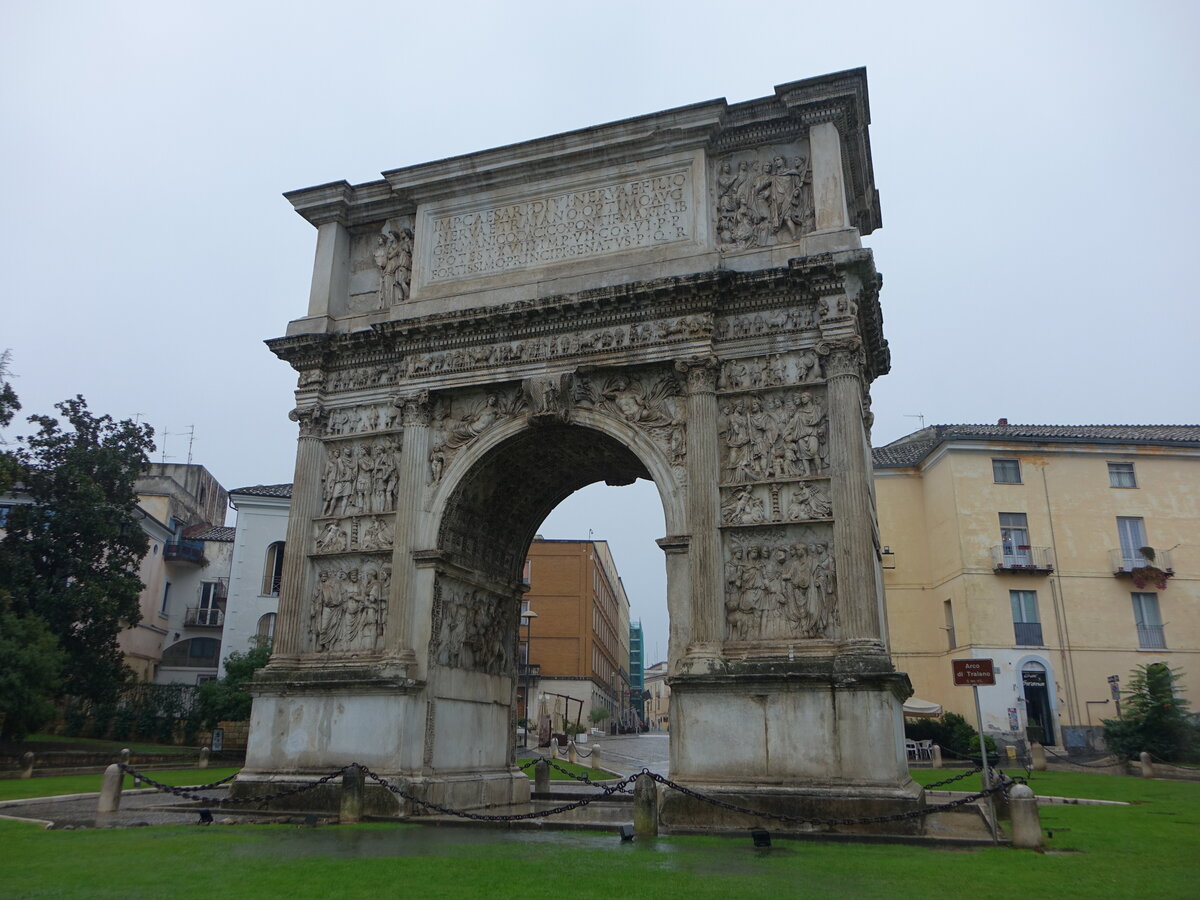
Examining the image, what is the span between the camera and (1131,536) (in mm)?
34812

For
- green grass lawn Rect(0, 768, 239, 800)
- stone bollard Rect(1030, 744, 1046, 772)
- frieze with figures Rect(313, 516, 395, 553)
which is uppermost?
frieze with figures Rect(313, 516, 395, 553)

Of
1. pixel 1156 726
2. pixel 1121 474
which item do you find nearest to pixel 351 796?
pixel 1156 726

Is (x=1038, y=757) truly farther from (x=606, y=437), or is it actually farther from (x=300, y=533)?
(x=300, y=533)

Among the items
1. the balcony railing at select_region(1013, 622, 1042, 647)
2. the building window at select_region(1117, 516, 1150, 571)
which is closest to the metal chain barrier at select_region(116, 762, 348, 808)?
the balcony railing at select_region(1013, 622, 1042, 647)

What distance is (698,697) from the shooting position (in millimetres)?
14039

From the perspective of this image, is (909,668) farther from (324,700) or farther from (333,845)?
(333,845)

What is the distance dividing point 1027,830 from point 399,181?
15.6 meters

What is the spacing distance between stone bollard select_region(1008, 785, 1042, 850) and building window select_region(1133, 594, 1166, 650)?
87.2 feet

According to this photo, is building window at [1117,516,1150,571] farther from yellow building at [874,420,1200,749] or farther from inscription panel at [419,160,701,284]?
inscription panel at [419,160,701,284]

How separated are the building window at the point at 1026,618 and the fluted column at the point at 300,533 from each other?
2654 centimetres

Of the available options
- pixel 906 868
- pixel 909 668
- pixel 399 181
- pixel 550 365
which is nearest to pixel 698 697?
pixel 906 868

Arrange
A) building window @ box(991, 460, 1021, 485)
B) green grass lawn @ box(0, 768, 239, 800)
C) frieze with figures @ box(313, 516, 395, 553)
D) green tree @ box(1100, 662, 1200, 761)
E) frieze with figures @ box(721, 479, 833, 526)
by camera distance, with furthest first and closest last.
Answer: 1. building window @ box(991, 460, 1021, 485)
2. green tree @ box(1100, 662, 1200, 761)
3. green grass lawn @ box(0, 768, 239, 800)
4. frieze with figures @ box(313, 516, 395, 553)
5. frieze with figures @ box(721, 479, 833, 526)

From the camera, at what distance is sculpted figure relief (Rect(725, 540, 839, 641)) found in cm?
1435

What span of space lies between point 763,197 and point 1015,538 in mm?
23719
